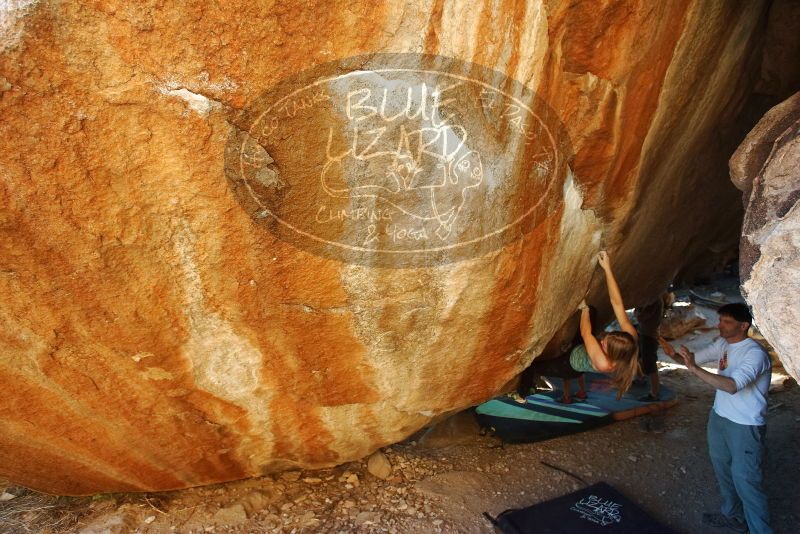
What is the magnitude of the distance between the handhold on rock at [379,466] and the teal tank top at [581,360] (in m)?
1.32

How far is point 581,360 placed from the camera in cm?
315

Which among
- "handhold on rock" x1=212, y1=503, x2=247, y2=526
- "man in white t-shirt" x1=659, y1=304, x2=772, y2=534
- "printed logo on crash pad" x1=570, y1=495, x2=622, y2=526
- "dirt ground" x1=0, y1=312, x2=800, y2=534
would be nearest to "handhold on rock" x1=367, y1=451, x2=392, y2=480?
"dirt ground" x1=0, y1=312, x2=800, y2=534

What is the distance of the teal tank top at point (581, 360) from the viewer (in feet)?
10.2

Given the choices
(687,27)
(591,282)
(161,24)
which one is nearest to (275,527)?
(591,282)

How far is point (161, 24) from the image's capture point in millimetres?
1597

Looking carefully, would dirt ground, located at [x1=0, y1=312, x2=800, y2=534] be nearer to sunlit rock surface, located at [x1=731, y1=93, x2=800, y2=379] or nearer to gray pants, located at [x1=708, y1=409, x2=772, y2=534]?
gray pants, located at [x1=708, y1=409, x2=772, y2=534]

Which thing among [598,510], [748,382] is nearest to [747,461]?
[748,382]

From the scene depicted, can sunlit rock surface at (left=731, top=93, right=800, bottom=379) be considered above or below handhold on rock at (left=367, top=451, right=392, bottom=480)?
above

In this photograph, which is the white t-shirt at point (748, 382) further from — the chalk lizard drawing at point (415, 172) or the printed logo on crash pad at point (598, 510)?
the chalk lizard drawing at point (415, 172)

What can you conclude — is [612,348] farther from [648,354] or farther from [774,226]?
[648,354]

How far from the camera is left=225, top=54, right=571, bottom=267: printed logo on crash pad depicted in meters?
1.82

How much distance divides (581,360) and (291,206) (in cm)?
203

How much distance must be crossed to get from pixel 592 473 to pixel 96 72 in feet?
11.2

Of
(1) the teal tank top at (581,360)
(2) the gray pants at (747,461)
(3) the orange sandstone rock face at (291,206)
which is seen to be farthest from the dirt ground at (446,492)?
(1) the teal tank top at (581,360)
